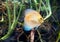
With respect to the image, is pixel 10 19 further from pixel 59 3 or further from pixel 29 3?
pixel 59 3

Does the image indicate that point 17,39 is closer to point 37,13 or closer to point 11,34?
point 11,34

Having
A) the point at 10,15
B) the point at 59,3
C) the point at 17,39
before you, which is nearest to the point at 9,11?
the point at 10,15

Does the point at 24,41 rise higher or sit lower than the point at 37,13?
lower

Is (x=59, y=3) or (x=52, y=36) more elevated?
(x=59, y=3)

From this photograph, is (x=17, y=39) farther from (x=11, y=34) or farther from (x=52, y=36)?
(x=52, y=36)

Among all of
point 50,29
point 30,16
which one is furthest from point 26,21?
point 50,29
